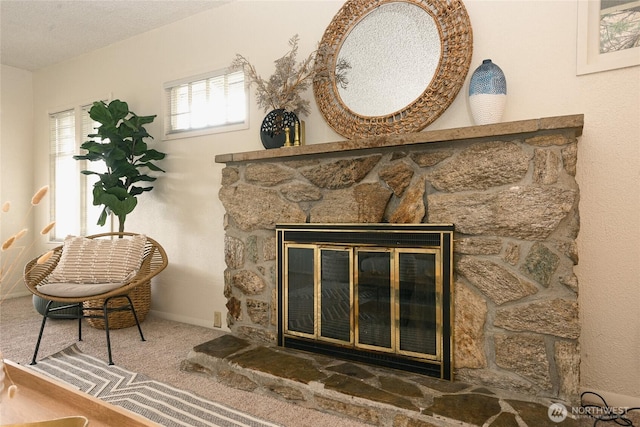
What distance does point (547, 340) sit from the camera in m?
1.84

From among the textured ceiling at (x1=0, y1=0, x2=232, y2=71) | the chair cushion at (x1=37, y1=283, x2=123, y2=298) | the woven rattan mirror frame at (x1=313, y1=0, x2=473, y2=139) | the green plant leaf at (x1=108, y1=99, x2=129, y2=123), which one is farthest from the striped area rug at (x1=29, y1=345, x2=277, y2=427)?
the textured ceiling at (x1=0, y1=0, x2=232, y2=71)

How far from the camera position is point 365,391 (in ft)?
6.27

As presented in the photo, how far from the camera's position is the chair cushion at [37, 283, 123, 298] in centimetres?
255

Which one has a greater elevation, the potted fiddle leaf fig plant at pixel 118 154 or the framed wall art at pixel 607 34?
the framed wall art at pixel 607 34

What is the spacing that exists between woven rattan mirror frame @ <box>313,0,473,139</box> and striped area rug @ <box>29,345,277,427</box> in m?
1.71

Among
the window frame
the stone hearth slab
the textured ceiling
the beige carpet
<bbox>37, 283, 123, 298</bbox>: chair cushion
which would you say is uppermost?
the textured ceiling

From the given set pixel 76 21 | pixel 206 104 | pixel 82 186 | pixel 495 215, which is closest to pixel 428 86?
pixel 495 215

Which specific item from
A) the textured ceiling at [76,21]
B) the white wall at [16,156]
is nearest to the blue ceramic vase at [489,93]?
the textured ceiling at [76,21]

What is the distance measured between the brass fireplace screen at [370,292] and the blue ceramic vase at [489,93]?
602 mm

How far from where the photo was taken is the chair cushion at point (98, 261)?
2.81 meters

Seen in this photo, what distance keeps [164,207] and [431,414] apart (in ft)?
9.34

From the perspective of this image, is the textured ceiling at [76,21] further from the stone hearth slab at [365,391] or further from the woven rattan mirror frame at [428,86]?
the stone hearth slab at [365,391]

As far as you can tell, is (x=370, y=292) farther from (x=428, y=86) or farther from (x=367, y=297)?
(x=428, y=86)

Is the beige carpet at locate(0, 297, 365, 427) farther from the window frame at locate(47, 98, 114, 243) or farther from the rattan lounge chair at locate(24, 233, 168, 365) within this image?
the window frame at locate(47, 98, 114, 243)
